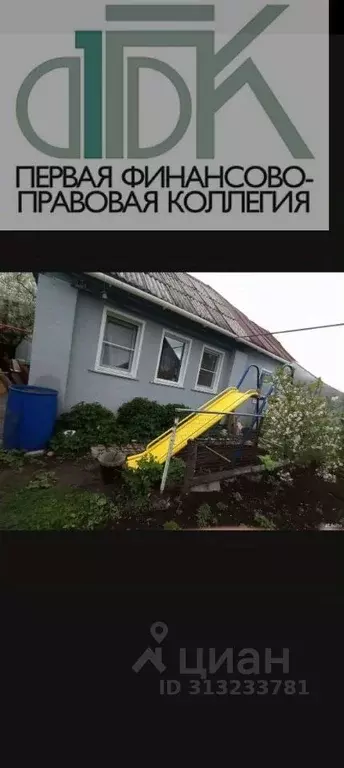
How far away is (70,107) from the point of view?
817mm

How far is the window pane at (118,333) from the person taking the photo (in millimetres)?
1077

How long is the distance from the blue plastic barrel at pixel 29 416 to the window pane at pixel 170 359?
1.42ft

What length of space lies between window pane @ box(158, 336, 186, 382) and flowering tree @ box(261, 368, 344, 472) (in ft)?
1.43

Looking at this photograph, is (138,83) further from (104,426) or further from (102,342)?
(104,426)

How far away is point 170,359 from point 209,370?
0.18m

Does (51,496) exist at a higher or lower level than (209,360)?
lower

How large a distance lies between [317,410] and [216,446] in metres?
0.48

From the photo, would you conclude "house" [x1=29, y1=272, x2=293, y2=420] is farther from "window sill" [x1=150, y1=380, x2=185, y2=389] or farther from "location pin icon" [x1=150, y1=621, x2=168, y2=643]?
"location pin icon" [x1=150, y1=621, x2=168, y2=643]

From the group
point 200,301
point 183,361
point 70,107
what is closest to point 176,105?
point 70,107

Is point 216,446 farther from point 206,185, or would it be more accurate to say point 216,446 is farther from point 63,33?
point 63,33

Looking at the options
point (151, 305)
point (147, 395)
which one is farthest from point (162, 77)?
point (147, 395)

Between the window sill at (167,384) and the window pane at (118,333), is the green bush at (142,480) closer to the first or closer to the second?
the window sill at (167,384)

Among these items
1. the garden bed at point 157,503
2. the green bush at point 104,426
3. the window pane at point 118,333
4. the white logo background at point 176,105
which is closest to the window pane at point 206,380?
the green bush at point 104,426
